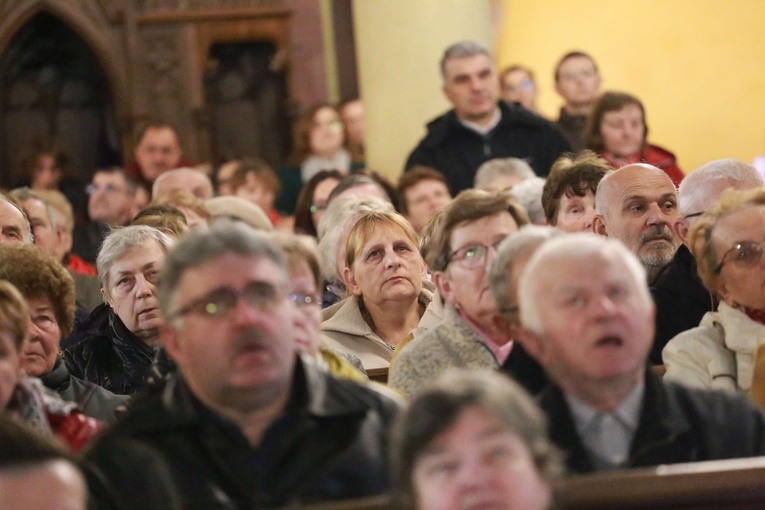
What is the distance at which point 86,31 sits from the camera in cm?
1105

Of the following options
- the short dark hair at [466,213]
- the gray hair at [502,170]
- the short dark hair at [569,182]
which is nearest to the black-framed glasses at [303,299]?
the short dark hair at [466,213]

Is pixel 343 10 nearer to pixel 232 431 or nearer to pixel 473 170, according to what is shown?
pixel 473 170

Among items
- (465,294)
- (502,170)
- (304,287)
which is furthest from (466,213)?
(502,170)

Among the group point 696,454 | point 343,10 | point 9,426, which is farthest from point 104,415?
point 343,10

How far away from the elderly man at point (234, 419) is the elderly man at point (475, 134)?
170 inches

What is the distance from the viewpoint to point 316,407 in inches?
118

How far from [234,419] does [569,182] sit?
2.51m

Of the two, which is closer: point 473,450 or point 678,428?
point 473,450

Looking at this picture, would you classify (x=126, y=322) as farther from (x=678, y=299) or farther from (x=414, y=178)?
(x=414, y=178)

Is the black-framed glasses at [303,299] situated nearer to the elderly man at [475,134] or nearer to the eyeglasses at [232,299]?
the eyeglasses at [232,299]

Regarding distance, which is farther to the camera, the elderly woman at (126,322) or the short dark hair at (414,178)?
the short dark hair at (414,178)

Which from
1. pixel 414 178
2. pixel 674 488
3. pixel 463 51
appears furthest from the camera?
pixel 463 51

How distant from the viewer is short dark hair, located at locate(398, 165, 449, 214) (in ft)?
22.5

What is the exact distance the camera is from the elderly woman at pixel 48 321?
4.02m
